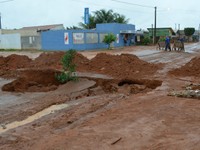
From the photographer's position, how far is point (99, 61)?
18.5m

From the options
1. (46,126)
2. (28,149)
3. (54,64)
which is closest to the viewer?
(28,149)

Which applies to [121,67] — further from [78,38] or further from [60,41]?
[60,41]

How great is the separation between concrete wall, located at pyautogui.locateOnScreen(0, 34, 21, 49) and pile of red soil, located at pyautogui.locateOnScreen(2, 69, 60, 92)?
34192mm

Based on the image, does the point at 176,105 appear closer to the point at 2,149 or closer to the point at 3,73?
the point at 2,149

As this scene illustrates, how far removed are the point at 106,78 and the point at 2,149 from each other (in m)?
8.76

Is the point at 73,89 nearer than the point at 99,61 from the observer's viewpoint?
Yes

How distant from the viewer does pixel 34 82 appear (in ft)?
45.9

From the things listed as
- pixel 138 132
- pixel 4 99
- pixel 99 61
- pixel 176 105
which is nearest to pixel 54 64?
pixel 99 61

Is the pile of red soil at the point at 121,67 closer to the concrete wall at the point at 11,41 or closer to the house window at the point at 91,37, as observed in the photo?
the house window at the point at 91,37

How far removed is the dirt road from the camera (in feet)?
19.1

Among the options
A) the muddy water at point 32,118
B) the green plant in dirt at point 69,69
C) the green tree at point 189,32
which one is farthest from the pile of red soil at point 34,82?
the green tree at point 189,32

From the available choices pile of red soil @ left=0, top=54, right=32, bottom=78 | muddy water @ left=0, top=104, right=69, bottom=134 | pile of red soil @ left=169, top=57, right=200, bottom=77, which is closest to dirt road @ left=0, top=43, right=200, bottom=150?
muddy water @ left=0, top=104, right=69, bottom=134

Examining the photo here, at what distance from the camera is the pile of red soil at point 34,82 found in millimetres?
13000

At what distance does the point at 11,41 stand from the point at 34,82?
120ft
